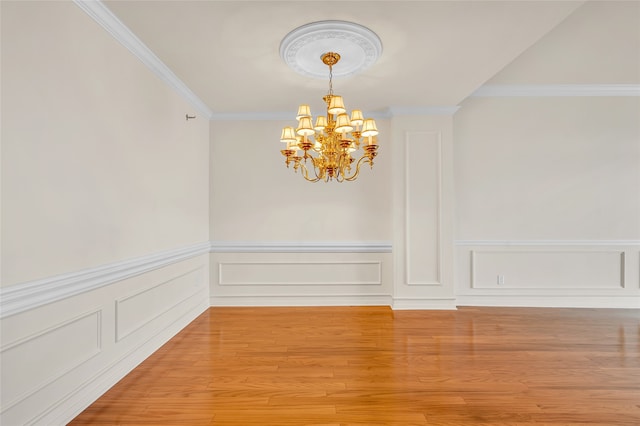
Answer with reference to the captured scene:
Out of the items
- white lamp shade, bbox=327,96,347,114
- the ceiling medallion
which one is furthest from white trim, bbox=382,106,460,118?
white lamp shade, bbox=327,96,347,114

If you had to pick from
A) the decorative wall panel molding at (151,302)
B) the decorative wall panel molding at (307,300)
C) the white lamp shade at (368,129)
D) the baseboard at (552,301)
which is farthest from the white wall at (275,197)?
the white lamp shade at (368,129)

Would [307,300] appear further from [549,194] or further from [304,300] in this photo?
[549,194]

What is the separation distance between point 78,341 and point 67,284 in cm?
40

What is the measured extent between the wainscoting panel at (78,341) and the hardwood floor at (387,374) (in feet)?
0.48

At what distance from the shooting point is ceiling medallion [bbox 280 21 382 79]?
245 centimetres

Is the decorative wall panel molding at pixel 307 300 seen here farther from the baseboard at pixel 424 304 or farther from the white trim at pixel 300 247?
the white trim at pixel 300 247

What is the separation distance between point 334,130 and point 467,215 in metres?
2.74

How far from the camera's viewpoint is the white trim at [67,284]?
5.31ft

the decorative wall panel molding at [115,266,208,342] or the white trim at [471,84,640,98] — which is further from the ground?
the white trim at [471,84,640,98]

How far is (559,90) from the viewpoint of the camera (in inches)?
176

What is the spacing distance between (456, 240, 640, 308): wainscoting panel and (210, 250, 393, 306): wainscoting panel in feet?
3.76

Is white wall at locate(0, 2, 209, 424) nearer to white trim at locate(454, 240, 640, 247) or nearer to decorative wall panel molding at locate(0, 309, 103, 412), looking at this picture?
decorative wall panel molding at locate(0, 309, 103, 412)

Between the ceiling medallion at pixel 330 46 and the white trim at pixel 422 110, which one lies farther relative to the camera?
the white trim at pixel 422 110

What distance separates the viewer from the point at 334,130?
272cm
